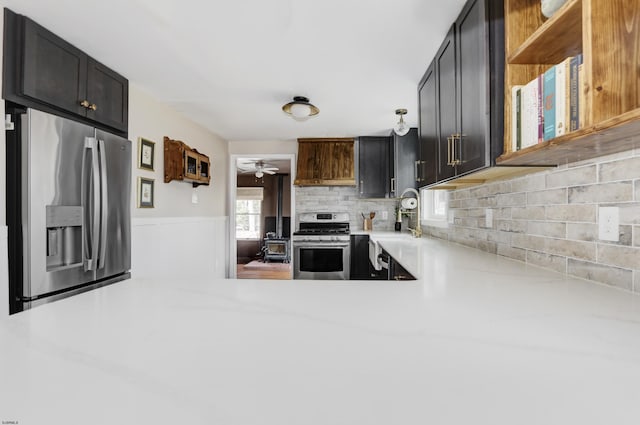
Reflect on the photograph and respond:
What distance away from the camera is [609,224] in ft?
3.60

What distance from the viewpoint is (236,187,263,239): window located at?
28.2 ft

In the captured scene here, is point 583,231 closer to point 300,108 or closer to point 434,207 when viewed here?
point 300,108

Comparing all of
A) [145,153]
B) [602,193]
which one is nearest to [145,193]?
[145,153]

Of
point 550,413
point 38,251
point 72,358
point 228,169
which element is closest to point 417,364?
point 550,413

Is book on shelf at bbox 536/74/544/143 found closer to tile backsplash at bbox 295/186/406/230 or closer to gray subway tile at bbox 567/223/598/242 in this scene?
gray subway tile at bbox 567/223/598/242

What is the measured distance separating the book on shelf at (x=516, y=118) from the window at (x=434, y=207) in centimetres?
177

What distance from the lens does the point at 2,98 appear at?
5.62 ft

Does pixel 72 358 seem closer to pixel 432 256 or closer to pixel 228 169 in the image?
pixel 432 256

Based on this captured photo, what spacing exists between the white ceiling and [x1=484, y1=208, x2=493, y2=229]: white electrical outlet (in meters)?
1.09

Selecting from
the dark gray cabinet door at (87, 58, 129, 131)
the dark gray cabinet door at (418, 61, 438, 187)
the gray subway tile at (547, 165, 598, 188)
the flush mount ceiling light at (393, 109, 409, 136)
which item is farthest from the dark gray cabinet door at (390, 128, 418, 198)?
the dark gray cabinet door at (87, 58, 129, 131)

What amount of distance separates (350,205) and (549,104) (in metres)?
3.88

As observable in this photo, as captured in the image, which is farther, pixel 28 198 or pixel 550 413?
pixel 28 198

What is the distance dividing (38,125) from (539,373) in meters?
2.40

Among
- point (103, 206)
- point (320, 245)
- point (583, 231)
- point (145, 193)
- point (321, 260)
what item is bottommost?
point (321, 260)
